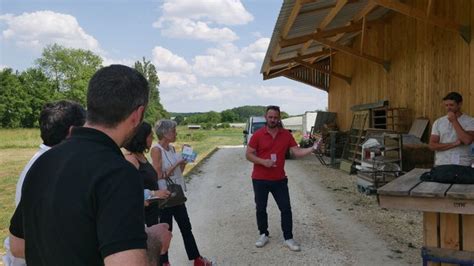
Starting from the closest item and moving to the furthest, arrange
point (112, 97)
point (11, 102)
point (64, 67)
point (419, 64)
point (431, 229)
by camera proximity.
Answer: point (112, 97) → point (431, 229) → point (419, 64) → point (11, 102) → point (64, 67)

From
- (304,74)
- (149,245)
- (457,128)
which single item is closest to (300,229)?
(457,128)

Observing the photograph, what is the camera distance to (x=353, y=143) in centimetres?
1399

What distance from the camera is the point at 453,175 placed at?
367 centimetres

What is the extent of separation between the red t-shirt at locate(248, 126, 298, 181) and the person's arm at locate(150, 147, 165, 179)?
5.26 feet

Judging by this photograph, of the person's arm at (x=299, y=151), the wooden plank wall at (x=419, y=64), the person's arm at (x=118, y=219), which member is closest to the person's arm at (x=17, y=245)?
the person's arm at (x=118, y=219)

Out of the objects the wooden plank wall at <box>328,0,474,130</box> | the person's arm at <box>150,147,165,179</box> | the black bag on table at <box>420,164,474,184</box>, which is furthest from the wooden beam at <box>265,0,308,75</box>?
the black bag on table at <box>420,164,474,184</box>

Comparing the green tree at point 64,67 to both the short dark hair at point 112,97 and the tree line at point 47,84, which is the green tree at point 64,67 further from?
the short dark hair at point 112,97

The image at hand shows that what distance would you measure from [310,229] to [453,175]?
311 cm

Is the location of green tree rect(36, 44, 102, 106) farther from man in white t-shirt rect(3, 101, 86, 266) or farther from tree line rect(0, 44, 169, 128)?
man in white t-shirt rect(3, 101, 86, 266)

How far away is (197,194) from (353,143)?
6.37 m

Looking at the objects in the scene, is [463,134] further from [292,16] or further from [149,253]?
[292,16]

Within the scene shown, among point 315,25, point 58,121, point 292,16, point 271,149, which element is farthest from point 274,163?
point 315,25

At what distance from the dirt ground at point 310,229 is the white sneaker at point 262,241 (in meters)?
0.07

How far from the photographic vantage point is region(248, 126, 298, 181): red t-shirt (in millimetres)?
5578
